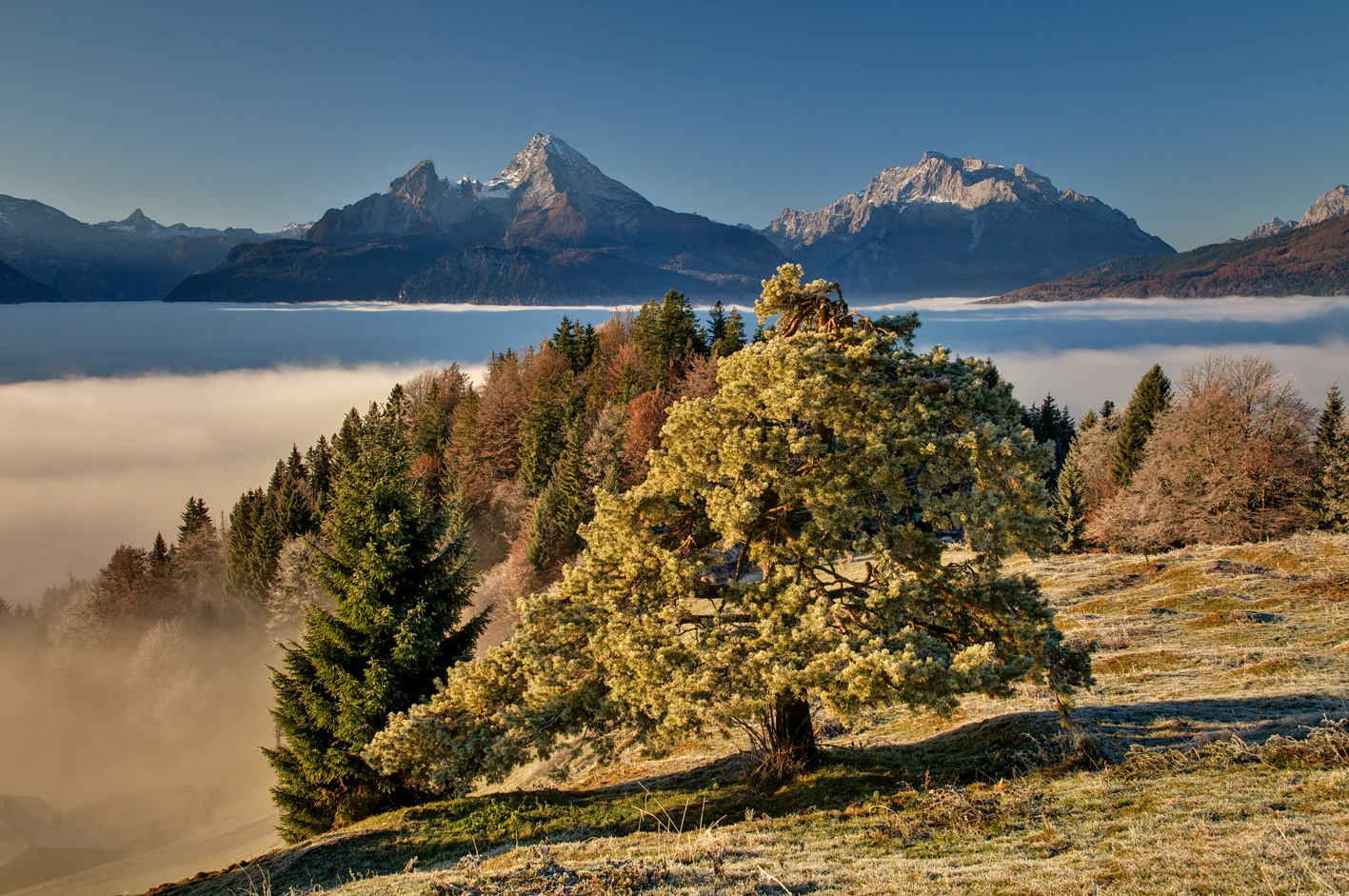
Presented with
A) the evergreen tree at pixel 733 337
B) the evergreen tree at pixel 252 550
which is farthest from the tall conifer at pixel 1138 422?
the evergreen tree at pixel 252 550

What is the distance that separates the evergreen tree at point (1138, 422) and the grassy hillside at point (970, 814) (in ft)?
195

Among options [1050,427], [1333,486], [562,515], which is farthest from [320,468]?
[1050,427]

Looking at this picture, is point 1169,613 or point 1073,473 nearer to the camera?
point 1169,613

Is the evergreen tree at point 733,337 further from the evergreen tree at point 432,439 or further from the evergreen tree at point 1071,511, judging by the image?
the evergreen tree at point 432,439

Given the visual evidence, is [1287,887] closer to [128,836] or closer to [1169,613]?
[1169,613]

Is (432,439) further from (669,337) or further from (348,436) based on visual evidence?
(669,337)

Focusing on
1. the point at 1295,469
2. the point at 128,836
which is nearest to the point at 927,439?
the point at 1295,469

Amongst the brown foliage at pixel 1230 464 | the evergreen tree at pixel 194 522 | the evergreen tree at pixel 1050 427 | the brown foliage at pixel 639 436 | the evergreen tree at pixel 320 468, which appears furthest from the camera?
the evergreen tree at pixel 1050 427

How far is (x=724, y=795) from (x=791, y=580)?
4908 millimetres

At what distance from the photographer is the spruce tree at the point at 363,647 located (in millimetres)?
19797

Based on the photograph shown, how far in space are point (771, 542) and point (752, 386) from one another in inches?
133

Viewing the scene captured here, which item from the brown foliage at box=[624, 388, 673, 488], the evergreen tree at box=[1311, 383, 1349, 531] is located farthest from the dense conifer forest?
the evergreen tree at box=[1311, 383, 1349, 531]

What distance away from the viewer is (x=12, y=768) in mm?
69812

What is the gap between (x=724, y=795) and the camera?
15094 mm
